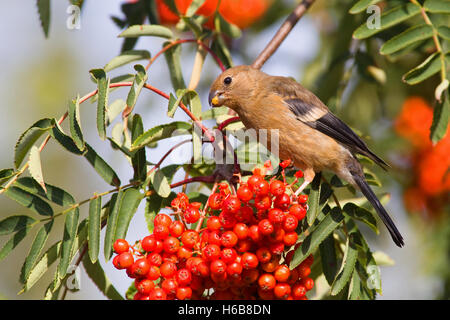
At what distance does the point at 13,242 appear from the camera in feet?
8.80

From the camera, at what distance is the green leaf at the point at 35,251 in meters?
2.67

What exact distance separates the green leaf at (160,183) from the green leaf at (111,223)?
0.20 meters

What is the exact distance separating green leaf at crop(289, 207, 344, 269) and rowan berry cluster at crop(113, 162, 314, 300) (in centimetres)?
6

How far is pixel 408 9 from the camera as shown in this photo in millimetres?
3137

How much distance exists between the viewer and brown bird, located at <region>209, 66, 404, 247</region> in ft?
11.9

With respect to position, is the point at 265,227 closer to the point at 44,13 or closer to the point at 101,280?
the point at 101,280

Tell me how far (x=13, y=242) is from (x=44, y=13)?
1.55 metres

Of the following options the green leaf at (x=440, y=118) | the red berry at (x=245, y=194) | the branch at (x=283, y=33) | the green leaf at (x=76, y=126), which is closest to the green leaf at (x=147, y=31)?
the branch at (x=283, y=33)

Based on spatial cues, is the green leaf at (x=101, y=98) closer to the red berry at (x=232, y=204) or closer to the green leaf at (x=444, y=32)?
the red berry at (x=232, y=204)
